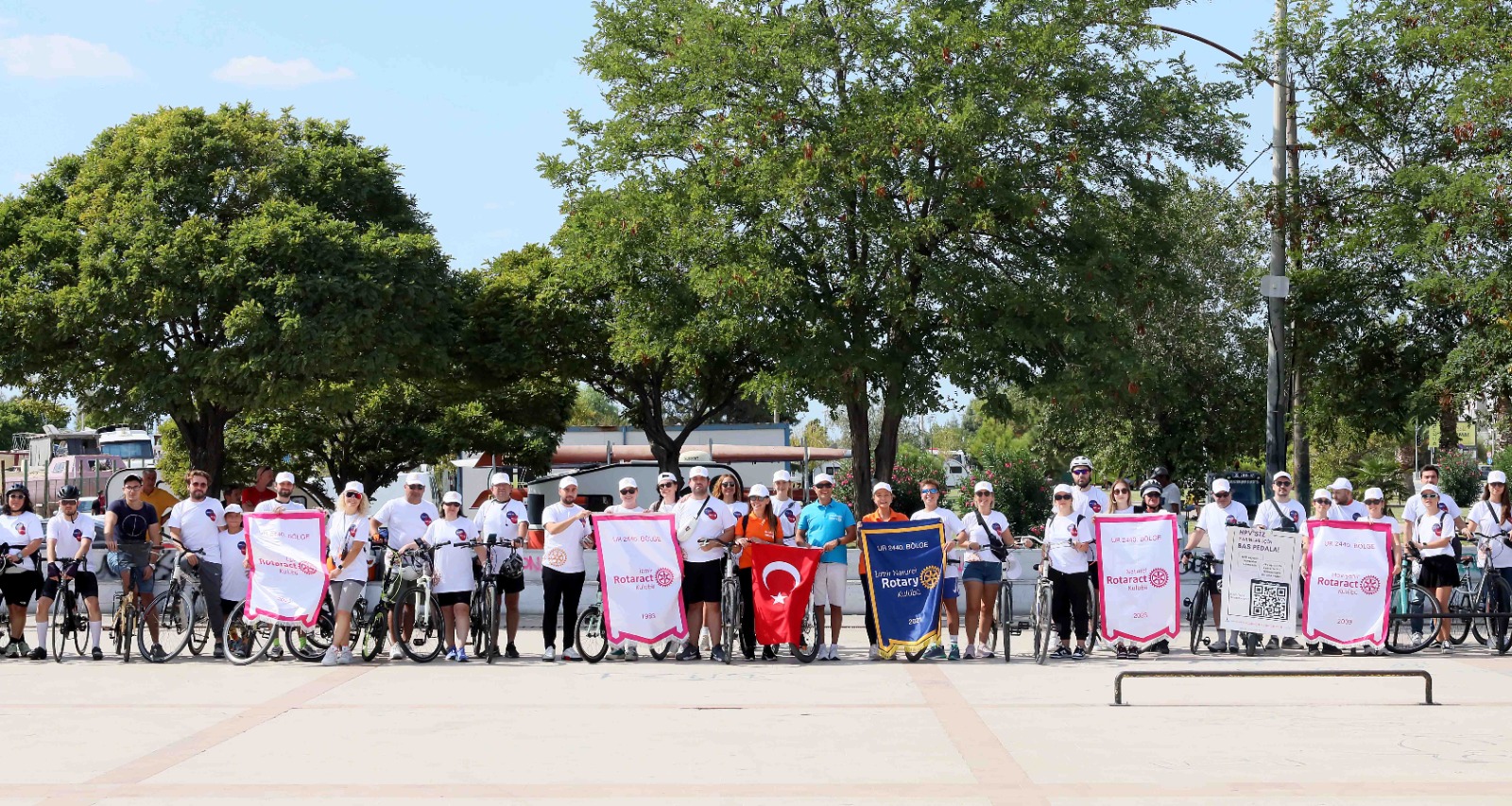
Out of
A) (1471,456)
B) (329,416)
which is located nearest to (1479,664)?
(329,416)

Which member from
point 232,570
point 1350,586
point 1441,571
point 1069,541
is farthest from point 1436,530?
point 232,570

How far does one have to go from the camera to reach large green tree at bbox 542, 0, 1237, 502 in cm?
2306

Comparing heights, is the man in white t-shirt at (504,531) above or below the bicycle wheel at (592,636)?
above

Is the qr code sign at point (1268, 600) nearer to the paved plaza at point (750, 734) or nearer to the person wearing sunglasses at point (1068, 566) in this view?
the paved plaza at point (750, 734)

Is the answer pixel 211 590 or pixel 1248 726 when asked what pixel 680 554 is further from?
pixel 1248 726

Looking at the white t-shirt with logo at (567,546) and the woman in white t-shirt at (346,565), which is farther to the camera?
the white t-shirt with logo at (567,546)

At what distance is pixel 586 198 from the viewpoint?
86.9 ft

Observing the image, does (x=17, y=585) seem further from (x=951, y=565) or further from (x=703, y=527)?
(x=951, y=565)

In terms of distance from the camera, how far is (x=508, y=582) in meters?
15.0

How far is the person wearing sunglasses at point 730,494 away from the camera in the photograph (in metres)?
15.0

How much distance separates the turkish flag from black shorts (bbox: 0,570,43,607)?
724 cm

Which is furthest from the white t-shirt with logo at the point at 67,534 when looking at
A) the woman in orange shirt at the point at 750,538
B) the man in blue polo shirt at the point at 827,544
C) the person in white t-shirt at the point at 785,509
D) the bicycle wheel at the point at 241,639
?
the man in blue polo shirt at the point at 827,544

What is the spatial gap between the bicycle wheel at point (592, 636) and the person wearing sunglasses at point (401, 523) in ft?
5.67

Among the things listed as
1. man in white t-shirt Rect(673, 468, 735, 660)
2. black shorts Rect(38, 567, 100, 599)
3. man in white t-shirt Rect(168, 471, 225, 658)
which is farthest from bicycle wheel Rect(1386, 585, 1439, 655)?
black shorts Rect(38, 567, 100, 599)
